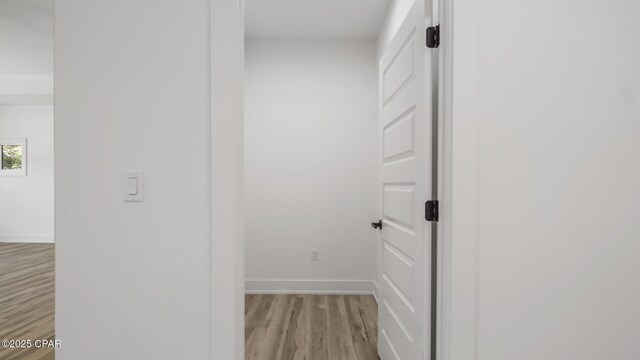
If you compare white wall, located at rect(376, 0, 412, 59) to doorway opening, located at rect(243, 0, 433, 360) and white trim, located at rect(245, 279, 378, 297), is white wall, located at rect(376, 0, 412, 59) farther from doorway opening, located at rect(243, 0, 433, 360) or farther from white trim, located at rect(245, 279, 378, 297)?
white trim, located at rect(245, 279, 378, 297)

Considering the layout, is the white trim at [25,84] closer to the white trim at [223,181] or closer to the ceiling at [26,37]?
the ceiling at [26,37]

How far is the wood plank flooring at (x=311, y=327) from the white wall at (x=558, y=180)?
1249mm

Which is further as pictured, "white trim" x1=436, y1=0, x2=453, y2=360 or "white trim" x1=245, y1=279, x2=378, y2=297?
"white trim" x1=245, y1=279, x2=378, y2=297

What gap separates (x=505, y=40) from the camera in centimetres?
118

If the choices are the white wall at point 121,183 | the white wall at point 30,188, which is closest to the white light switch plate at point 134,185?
the white wall at point 121,183

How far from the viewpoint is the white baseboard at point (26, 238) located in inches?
246

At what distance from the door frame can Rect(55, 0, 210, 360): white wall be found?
0.13 ft

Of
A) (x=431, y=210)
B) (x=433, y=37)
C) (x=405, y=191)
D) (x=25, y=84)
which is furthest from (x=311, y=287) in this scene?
(x=25, y=84)

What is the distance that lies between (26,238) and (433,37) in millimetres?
8117

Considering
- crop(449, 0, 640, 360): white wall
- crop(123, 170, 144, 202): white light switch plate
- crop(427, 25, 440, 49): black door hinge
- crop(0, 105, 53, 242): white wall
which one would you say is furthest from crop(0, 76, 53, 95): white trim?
crop(449, 0, 640, 360): white wall

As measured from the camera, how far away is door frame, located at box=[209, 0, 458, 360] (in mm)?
1161

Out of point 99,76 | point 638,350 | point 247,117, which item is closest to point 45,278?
point 247,117

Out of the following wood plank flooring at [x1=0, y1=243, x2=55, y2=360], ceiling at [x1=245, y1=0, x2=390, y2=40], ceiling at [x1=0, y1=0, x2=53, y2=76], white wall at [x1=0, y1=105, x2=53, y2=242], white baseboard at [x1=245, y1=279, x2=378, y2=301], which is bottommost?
wood plank flooring at [x1=0, y1=243, x2=55, y2=360]

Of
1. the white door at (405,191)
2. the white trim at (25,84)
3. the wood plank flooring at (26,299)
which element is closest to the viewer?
the white door at (405,191)
